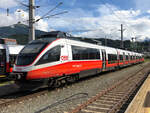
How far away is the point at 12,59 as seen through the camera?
47.4ft

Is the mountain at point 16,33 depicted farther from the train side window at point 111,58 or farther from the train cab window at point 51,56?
the train cab window at point 51,56

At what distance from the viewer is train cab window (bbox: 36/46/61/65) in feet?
28.6

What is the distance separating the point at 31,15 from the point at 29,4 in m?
1.03

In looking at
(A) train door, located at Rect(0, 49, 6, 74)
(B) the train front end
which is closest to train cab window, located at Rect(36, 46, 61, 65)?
(B) the train front end

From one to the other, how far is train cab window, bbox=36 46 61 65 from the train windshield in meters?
0.36

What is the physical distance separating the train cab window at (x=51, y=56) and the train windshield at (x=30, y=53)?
1.19 ft

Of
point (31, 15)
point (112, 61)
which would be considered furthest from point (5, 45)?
point (112, 61)

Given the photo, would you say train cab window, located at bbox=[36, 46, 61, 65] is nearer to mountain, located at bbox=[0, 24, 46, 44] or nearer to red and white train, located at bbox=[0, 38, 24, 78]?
red and white train, located at bbox=[0, 38, 24, 78]

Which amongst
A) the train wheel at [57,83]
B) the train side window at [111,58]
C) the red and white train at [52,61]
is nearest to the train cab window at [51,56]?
the red and white train at [52,61]

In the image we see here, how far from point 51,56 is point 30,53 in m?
1.10

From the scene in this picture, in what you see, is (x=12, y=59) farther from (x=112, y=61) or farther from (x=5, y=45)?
(x=112, y=61)

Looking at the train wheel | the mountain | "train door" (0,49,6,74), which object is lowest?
the train wheel

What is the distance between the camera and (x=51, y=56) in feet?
30.0

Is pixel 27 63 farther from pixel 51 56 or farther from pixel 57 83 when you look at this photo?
pixel 57 83
